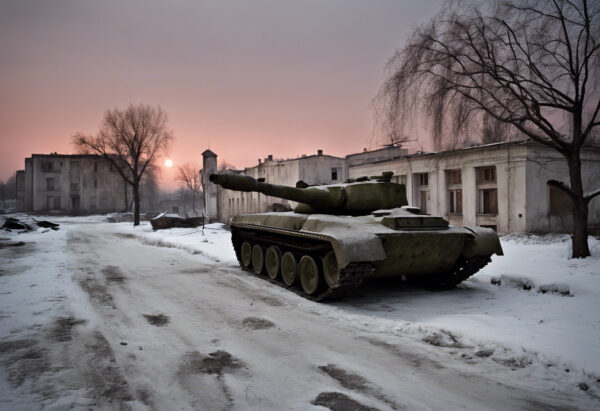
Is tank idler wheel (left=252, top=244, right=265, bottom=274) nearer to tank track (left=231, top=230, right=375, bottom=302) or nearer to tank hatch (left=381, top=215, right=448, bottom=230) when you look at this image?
tank track (left=231, top=230, right=375, bottom=302)

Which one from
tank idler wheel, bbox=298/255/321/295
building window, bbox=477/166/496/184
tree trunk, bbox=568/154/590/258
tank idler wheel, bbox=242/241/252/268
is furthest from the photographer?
building window, bbox=477/166/496/184

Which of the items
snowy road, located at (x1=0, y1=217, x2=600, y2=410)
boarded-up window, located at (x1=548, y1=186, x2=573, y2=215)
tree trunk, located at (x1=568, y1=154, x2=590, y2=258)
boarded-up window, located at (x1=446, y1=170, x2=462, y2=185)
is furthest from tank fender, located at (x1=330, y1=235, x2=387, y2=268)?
boarded-up window, located at (x1=446, y1=170, x2=462, y2=185)

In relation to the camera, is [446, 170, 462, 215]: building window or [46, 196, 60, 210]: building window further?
[46, 196, 60, 210]: building window

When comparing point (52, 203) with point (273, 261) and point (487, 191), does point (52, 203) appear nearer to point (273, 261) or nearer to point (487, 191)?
point (487, 191)

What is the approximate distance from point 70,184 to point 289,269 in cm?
5973

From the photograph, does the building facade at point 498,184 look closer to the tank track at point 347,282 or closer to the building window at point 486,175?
the building window at point 486,175

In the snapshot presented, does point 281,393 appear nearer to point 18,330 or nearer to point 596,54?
point 18,330

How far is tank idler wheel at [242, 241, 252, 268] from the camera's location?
11703 millimetres

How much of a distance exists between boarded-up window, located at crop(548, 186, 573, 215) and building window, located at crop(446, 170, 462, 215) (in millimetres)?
3705

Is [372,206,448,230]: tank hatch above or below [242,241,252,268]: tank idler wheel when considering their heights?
above

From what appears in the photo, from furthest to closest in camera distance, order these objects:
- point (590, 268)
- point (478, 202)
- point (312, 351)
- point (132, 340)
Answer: point (478, 202)
point (590, 268)
point (132, 340)
point (312, 351)

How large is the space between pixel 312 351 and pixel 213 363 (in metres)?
1.15

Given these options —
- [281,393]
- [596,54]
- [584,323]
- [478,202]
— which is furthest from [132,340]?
[478,202]

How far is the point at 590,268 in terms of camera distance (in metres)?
9.89
